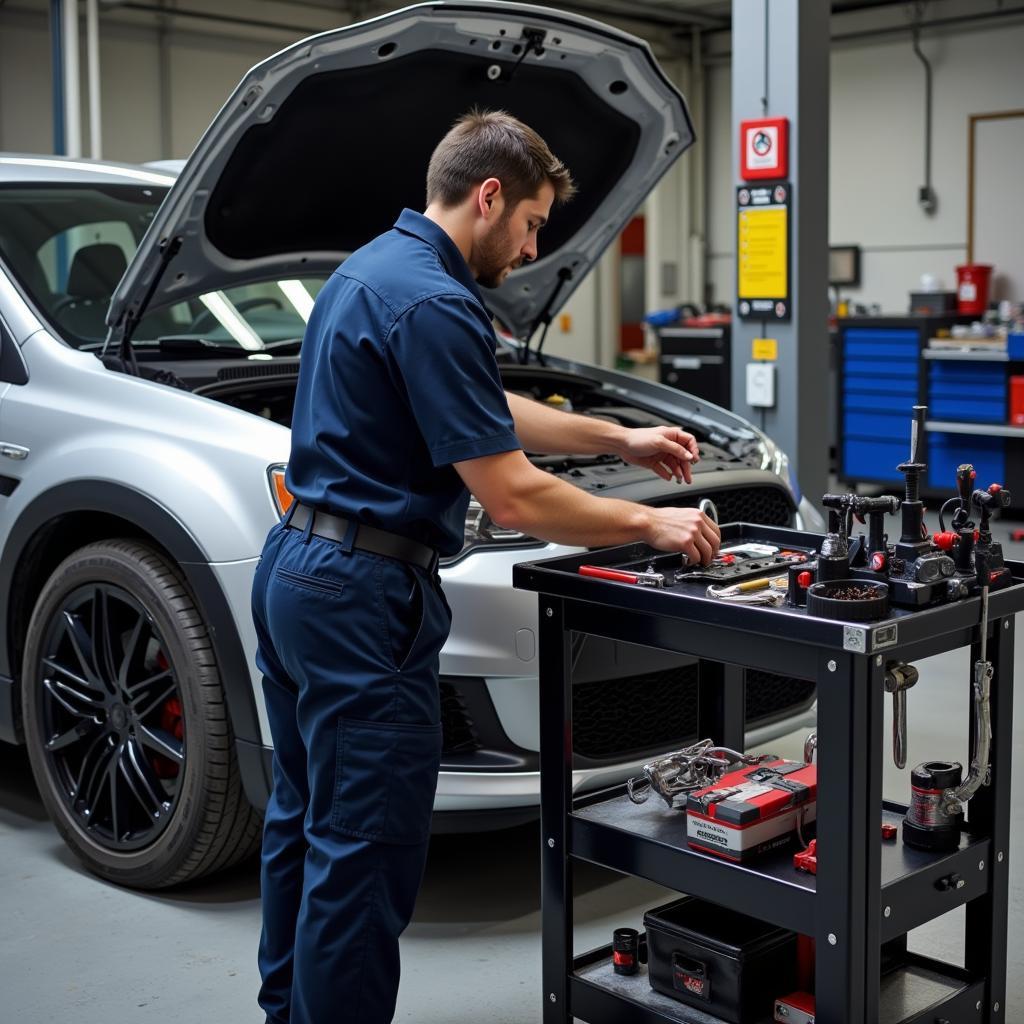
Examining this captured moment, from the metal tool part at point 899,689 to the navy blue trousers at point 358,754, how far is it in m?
0.61

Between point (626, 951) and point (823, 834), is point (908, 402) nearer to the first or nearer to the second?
point (626, 951)

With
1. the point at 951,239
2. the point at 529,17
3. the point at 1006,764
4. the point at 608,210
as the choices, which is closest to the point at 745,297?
the point at 608,210

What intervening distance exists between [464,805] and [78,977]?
2.46 feet

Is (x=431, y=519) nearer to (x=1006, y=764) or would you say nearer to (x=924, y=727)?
(x=1006, y=764)

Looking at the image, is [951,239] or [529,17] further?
[951,239]

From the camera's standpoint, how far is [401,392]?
1881 millimetres

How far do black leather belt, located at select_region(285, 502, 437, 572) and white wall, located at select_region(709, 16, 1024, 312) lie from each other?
8956 mm

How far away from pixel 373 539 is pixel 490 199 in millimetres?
497

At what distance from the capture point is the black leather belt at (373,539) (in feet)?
6.27

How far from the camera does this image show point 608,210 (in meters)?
3.49

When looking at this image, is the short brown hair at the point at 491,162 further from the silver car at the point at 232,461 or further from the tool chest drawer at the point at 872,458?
the tool chest drawer at the point at 872,458

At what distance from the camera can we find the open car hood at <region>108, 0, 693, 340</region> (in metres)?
2.62

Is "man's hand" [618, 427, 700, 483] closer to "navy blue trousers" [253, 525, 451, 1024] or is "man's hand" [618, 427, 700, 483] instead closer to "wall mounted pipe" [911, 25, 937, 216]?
"navy blue trousers" [253, 525, 451, 1024]

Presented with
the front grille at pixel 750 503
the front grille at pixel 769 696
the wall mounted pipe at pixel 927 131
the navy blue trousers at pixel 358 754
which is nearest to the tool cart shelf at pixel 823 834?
the navy blue trousers at pixel 358 754
